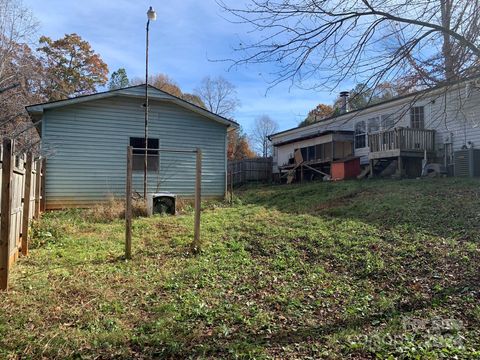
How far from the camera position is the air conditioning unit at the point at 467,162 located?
1360 centimetres

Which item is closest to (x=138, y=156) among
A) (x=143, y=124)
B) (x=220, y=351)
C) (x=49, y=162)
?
(x=143, y=124)

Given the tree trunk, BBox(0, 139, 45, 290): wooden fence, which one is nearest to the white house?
the tree trunk

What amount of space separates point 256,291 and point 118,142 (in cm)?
970

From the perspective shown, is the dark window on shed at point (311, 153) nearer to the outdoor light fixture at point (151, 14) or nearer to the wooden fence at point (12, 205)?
the outdoor light fixture at point (151, 14)

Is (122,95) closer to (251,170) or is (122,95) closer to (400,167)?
(400,167)

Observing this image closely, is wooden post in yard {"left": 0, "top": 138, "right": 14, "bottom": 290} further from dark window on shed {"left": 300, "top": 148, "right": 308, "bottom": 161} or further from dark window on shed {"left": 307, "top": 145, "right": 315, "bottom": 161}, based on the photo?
dark window on shed {"left": 300, "top": 148, "right": 308, "bottom": 161}

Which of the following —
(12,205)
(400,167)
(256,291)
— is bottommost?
(256,291)

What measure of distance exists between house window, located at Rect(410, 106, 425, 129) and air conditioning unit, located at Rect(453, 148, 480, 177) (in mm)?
2537

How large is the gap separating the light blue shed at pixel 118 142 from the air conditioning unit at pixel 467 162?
809 cm

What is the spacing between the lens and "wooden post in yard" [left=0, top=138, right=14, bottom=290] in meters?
4.26

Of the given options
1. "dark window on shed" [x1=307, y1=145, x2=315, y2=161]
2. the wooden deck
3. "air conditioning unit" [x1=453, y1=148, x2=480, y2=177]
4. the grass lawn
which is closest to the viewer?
the grass lawn

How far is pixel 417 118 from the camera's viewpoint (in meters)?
16.6

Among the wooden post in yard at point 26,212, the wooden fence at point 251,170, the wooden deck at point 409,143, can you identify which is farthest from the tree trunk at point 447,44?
the wooden fence at point 251,170

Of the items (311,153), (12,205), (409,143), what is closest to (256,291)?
(12,205)
